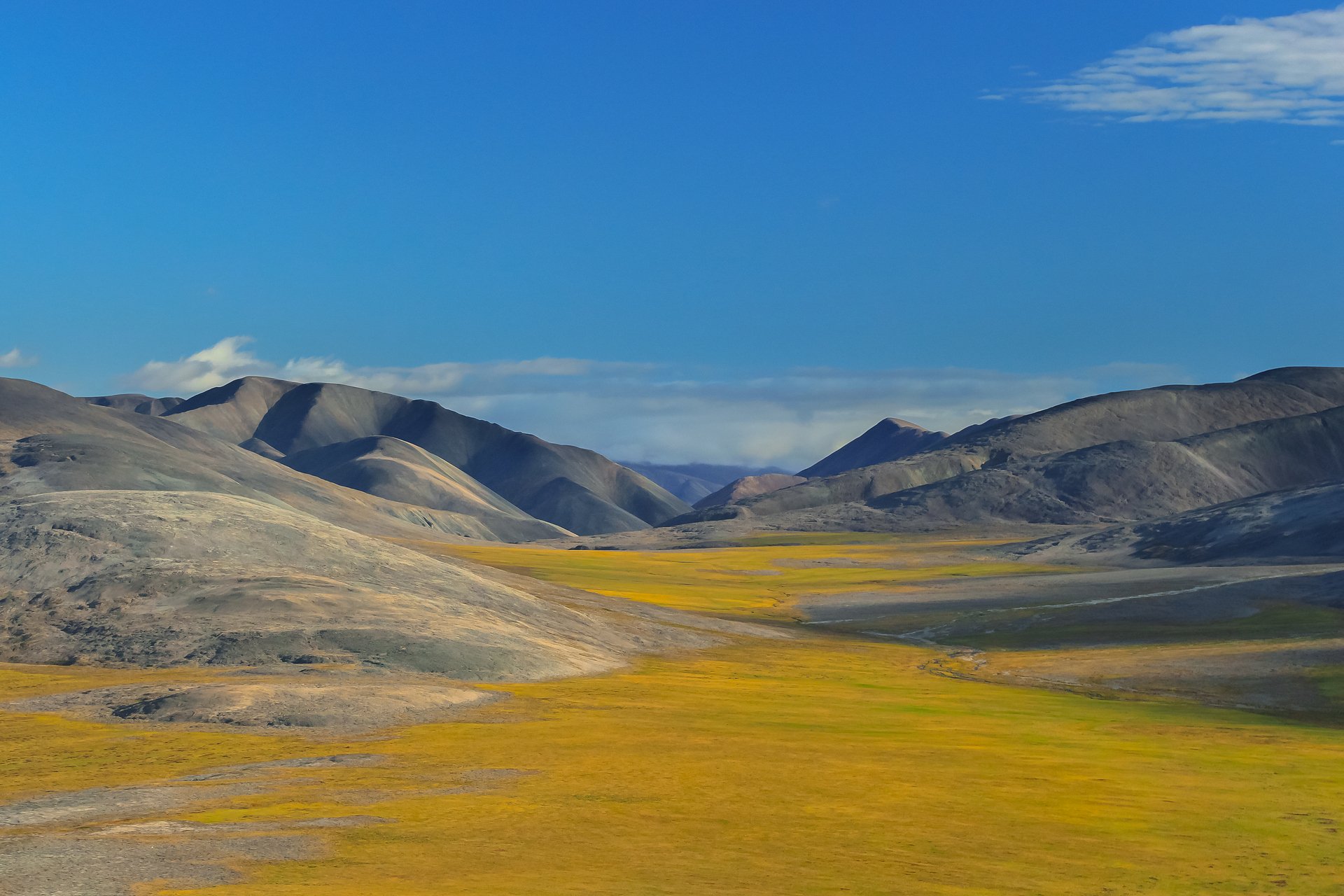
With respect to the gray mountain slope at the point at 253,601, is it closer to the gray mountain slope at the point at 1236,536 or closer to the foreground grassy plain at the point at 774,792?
the foreground grassy plain at the point at 774,792

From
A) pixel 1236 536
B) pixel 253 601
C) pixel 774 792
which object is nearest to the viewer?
pixel 774 792

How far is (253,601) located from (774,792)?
40.5m

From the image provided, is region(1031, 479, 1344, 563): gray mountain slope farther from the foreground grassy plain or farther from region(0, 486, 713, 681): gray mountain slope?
the foreground grassy plain

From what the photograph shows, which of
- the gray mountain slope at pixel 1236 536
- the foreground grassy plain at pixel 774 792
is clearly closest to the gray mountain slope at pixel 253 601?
the foreground grassy plain at pixel 774 792

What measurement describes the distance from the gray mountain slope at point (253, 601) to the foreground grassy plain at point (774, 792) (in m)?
5.91

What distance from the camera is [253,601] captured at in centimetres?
6762

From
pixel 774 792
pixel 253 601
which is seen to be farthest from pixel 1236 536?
pixel 774 792

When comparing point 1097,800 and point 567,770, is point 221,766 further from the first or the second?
point 1097,800

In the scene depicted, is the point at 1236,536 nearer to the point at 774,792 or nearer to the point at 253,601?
the point at 253,601

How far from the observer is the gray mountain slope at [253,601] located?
6331 cm

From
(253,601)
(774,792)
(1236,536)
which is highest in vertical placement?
(1236,536)

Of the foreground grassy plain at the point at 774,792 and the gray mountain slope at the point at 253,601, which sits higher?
the gray mountain slope at the point at 253,601

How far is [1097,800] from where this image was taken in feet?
115

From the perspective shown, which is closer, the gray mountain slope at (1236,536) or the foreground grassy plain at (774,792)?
the foreground grassy plain at (774,792)
